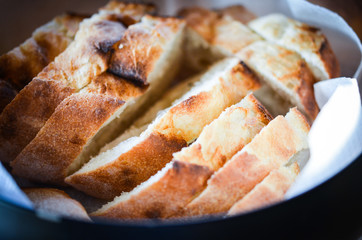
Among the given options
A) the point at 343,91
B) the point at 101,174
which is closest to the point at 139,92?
the point at 101,174

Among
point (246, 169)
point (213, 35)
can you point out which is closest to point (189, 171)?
point (246, 169)

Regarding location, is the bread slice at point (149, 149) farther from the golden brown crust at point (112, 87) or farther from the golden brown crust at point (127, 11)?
the golden brown crust at point (127, 11)

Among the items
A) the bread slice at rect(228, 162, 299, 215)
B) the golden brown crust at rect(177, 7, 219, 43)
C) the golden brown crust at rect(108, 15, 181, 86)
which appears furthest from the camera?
the golden brown crust at rect(177, 7, 219, 43)

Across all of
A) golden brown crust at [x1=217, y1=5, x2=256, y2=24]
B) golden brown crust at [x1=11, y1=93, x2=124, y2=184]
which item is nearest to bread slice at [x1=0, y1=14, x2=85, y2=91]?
golden brown crust at [x1=11, y1=93, x2=124, y2=184]

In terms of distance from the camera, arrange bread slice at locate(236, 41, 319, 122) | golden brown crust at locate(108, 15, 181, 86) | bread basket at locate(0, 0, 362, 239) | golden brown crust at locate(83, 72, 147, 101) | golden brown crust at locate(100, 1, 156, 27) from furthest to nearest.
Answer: golden brown crust at locate(100, 1, 156, 27) < bread slice at locate(236, 41, 319, 122) < golden brown crust at locate(108, 15, 181, 86) < golden brown crust at locate(83, 72, 147, 101) < bread basket at locate(0, 0, 362, 239)

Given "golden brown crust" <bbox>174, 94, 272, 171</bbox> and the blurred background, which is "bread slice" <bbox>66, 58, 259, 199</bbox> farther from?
the blurred background

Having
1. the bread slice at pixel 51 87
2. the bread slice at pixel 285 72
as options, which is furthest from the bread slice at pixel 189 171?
the bread slice at pixel 51 87

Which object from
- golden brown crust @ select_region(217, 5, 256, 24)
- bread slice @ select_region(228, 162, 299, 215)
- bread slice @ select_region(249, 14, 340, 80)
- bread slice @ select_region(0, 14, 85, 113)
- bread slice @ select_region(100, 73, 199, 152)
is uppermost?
bread slice @ select_region(0, 14, 85, 113)

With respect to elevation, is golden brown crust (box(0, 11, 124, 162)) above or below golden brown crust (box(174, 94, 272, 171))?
above
